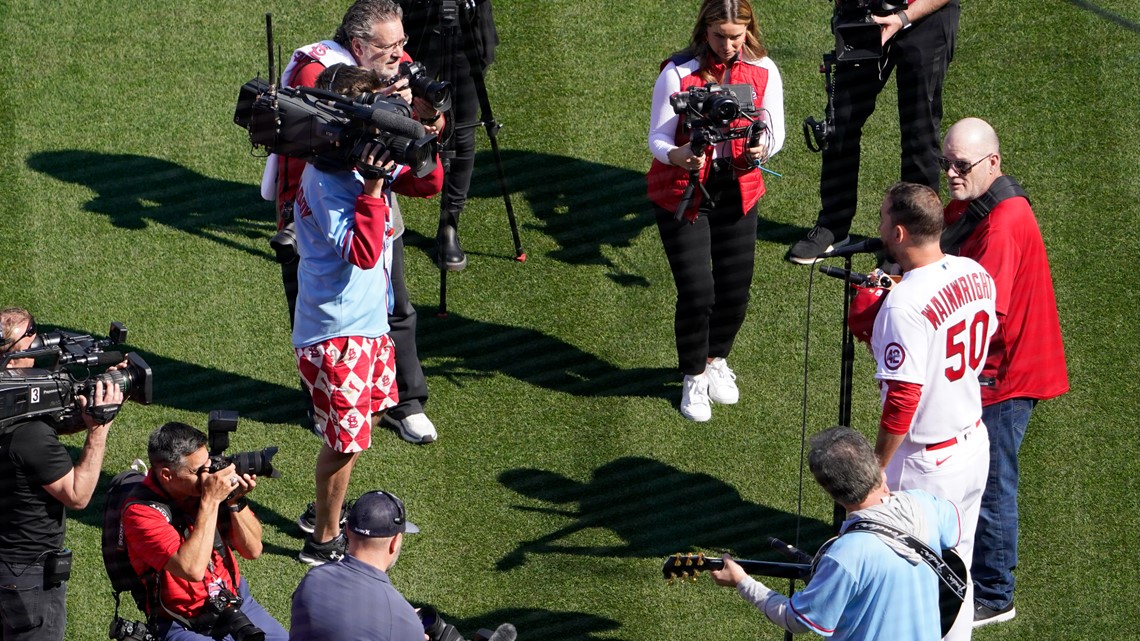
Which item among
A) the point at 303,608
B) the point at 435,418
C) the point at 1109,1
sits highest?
the point at 1109,1

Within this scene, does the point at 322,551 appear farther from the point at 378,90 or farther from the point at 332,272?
the point at 378,90

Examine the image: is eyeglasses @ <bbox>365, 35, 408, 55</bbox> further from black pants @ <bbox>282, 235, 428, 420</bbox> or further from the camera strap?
the camera strap

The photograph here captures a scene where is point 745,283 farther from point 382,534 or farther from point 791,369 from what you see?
point 382,534

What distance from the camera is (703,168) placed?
559cm

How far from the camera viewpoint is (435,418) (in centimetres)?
596

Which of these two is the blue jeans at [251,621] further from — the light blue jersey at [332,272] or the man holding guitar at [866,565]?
the man holding guitar at [866,565]

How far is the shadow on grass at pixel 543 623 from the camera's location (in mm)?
5098

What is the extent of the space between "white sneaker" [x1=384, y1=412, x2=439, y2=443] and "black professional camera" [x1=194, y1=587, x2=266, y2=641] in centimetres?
156

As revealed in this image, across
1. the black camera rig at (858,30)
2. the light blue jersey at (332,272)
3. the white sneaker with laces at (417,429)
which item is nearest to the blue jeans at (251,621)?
the light blue jersey at (332,272)

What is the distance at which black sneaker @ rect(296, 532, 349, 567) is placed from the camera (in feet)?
17.4

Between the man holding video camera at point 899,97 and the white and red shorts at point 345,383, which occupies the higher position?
the man holding video camera at point 899,97

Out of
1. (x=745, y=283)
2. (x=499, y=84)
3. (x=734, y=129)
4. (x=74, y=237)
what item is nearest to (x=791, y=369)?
(x=745, y=283)

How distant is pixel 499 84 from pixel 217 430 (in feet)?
11.7

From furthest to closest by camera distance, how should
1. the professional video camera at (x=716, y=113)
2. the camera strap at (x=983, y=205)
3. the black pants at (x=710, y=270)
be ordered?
the black pants at (x=710, y=270) < the professional video camera at (x=716, y=113) < the camera strap at (x=983, y=205)
